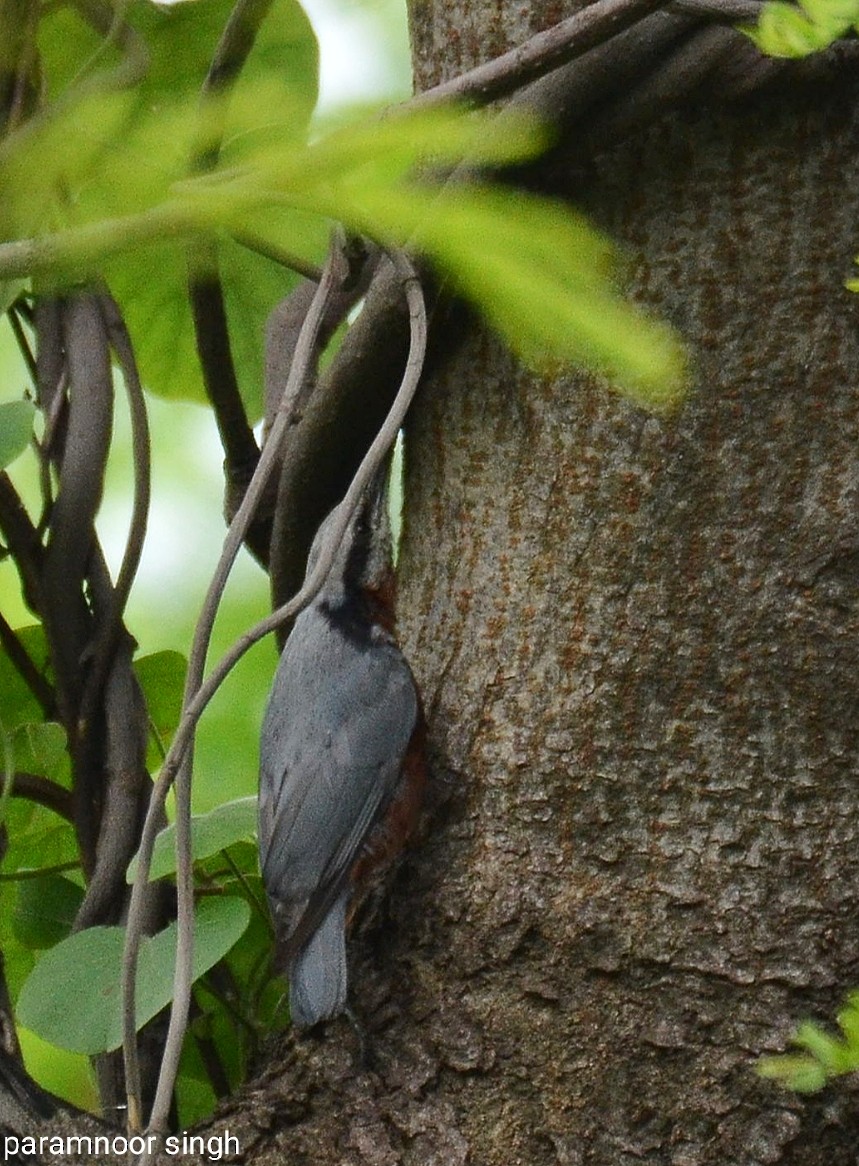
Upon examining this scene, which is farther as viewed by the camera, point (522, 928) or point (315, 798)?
point (315, 798)

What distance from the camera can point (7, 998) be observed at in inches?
56.2

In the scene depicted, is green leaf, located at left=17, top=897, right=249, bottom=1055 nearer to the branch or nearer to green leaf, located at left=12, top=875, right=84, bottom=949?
green leaf, located at left=12, top=875, right=84, bottom=949

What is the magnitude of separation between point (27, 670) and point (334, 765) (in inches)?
17.0

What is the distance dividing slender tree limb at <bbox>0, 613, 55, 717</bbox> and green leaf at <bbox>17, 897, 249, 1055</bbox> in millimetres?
358

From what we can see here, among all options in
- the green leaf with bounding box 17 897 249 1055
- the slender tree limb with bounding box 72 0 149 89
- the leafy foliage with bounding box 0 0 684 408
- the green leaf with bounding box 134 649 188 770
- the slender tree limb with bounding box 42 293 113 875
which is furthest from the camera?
the green leaf with bounding box 134 649 188 770

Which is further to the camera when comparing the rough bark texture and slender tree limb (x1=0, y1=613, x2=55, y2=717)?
slender tree limb (x1=0, y1=613, x2=55, y2=717)

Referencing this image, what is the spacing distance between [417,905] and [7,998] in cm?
50

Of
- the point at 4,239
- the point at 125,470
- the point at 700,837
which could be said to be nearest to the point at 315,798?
the point at 700,837

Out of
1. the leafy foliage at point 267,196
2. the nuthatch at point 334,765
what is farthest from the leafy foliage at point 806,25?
the nuthatch at point 334,765

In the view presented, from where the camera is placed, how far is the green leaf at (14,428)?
1424mm

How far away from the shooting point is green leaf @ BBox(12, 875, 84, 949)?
65.9 inches

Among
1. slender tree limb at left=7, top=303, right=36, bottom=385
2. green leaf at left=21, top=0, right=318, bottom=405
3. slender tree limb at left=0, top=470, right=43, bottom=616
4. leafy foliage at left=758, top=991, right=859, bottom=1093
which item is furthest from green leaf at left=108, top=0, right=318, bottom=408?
leafy foliage at left=758, top=991, right=859, bottom=1093

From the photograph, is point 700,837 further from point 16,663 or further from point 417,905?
point 16,663

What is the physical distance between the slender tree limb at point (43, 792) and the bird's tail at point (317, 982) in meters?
0.42
